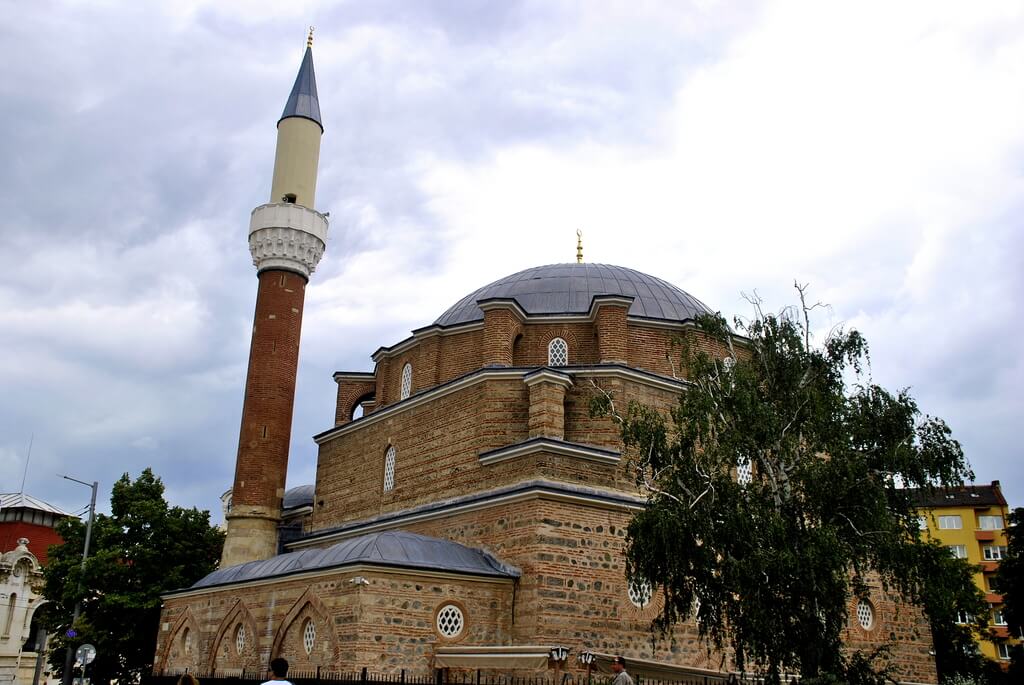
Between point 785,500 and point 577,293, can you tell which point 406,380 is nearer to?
point 577,293

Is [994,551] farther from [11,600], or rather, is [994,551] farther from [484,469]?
[11,600]

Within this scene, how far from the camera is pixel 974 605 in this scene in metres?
20.9

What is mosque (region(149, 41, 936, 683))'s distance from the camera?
40.1ft

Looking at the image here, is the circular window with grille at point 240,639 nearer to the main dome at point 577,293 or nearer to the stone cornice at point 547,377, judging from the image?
the stone cornice at point 547,377

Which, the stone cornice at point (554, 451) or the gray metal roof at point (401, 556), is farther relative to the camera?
the stone cornice at point (554, 451)

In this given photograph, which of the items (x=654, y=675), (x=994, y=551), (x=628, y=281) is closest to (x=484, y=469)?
(x=654, y=675)

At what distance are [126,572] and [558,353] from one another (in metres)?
10.3

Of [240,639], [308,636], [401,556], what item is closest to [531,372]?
[401,556]

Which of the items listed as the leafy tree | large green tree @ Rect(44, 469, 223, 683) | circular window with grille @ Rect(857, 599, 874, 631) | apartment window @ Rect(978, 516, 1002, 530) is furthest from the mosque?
apartment window @ Rect(978, 516, 1002, 530)

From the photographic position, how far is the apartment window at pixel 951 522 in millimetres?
34844

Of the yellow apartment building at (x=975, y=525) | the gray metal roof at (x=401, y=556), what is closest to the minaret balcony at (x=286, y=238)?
the gray metal roof at (x=401, y=556)

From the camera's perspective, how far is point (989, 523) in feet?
114

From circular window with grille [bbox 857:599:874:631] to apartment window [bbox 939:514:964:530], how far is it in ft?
68.9

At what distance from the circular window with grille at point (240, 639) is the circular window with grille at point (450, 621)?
3.87 meters
